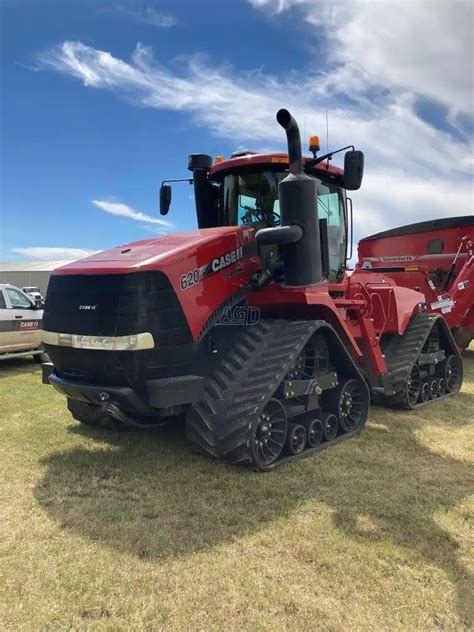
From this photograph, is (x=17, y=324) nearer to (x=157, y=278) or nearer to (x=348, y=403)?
(x=348, y=403)

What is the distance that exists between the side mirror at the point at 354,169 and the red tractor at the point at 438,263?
5547 mm

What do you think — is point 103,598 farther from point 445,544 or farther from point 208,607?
point 445,544

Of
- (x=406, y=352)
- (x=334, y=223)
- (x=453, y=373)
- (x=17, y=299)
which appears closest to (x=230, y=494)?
(x=334, y=223)

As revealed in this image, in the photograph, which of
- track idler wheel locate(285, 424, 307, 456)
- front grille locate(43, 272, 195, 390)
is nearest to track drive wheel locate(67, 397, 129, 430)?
front grille locate(43, 272, 195, 390)

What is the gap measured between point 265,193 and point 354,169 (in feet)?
2.93

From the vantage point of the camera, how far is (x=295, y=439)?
16.3ft

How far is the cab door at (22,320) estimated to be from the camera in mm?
10331

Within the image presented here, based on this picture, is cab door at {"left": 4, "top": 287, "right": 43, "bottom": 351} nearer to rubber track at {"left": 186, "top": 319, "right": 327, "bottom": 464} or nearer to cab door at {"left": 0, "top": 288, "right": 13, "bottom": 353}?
cab door at {"left": 0, "top": 288, "right": 13, "bottom": 353}

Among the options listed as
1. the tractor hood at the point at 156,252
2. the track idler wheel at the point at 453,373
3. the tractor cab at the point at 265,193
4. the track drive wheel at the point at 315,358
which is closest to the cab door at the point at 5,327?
the tractor cab at the point at 265,193

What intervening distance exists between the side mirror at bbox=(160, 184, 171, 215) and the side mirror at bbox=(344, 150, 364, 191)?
2.22 metres

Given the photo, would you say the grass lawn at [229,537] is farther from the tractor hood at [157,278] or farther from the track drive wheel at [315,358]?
the tractor hood at [157,278]

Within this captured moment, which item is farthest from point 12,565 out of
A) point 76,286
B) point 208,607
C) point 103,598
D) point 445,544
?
point 445,544

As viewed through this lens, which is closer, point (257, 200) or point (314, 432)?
point (314, 432)

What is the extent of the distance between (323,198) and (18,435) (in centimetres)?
413
